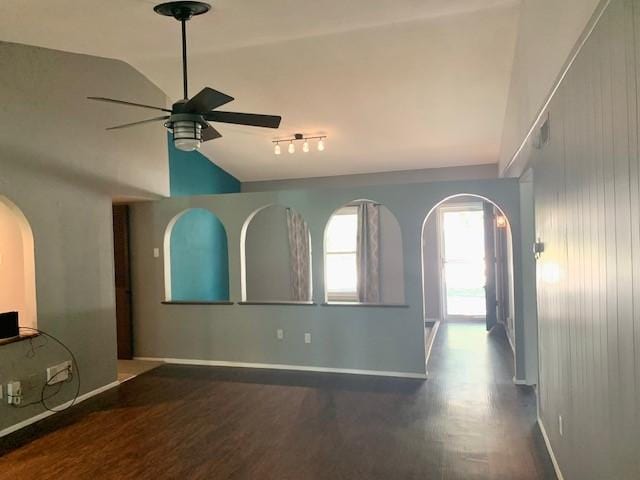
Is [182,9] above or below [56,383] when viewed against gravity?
above

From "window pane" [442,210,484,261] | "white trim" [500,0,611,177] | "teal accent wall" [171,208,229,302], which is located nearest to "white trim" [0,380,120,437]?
"teal accent wall" [171,208,229,302]

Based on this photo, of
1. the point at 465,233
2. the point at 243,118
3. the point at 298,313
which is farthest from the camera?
the point at 465,233

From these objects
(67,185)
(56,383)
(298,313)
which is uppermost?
(67,185)

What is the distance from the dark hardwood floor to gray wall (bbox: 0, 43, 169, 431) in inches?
22.7

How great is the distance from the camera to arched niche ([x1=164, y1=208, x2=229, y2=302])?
21.2 feet

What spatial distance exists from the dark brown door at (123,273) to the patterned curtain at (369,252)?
391 cm

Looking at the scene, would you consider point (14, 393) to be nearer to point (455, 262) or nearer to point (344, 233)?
point (344, 233)

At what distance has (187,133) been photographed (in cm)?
307

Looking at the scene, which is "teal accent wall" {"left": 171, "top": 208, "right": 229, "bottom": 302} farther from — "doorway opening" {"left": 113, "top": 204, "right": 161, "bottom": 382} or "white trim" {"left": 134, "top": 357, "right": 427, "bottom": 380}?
"white trim" {"left": 134, "top": 357, "right": 427, "bottom": 380}

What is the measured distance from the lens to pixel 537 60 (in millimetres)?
3178

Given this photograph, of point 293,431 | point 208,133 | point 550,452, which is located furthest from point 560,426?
point 208,133

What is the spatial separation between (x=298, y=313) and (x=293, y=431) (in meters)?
1.88

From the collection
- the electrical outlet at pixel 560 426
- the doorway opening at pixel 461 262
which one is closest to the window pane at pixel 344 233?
the doorway opening at pixel 461 262

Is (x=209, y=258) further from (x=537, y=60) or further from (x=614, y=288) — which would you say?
(x=614, y=288)
